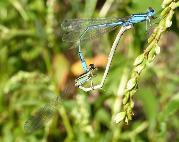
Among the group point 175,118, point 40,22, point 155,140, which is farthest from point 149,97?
point 40,22

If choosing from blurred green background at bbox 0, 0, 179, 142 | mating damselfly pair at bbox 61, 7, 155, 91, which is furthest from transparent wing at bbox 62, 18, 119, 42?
blurred green background at bbox 0, 0, 179, 142

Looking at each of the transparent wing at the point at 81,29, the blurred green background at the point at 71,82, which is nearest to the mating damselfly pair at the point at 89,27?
the transparent wing at the point at 81,29

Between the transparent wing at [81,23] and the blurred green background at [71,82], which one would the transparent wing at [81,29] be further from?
the blurred green background at [71,82]

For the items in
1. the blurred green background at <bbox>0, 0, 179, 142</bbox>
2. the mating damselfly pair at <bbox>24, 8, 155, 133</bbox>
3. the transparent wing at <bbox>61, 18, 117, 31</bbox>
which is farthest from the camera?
the blurred green background at <bbox>0, 0, 179, 142</bbox>

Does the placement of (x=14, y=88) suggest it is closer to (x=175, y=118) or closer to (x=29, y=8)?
(x=29, y=8)

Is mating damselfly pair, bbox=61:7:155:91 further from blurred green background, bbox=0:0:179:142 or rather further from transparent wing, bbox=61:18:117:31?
blurred green background, bbox=0:0:179:142

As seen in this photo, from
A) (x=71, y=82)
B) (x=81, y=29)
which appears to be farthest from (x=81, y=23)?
(x=71, y=82)

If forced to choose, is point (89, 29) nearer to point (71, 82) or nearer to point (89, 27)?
point (89, 27)
